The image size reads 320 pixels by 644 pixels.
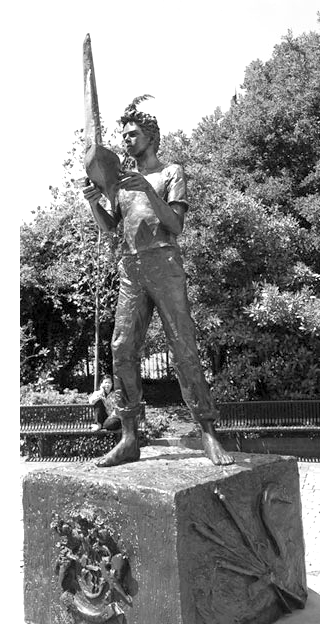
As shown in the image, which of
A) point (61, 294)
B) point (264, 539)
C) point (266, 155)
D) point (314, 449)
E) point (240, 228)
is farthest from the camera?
point (61, 294)

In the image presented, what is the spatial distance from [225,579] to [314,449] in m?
7.22

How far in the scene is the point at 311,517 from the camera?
22.0 ft

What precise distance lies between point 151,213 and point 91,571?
2109 millimetres

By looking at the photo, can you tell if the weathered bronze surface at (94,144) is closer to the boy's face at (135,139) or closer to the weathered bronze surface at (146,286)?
the weathered bronze surface at (146,286)

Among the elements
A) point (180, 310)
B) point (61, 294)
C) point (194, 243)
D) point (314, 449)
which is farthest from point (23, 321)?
point (180, 310)

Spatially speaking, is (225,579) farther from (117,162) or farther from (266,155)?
(266,155)

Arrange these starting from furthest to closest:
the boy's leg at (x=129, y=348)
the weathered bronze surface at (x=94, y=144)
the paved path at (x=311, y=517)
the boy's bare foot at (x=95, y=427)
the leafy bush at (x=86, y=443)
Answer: the leafy bush at (x=86, y=443) → the boy's bare foot at (x=95, y=427) → the paved path at (x=311, y=517) → the boy's leg at (x=129, y=348) → the weathered bronze surface at (x=94, y=144)

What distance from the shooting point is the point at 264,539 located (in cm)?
Result: 374

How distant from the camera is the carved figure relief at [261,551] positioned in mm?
3408

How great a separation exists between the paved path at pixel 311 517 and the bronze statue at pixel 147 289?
163 centimetres

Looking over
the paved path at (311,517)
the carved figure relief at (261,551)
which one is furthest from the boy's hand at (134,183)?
the paved path at (311,517)

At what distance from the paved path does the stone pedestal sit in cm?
100

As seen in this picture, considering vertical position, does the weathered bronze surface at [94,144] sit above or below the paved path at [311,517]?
above

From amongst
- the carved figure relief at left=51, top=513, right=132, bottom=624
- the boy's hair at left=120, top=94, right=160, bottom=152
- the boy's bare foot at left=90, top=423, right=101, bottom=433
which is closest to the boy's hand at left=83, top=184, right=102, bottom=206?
the boy's hair at left=120, top=94, right=160, bottom=152
